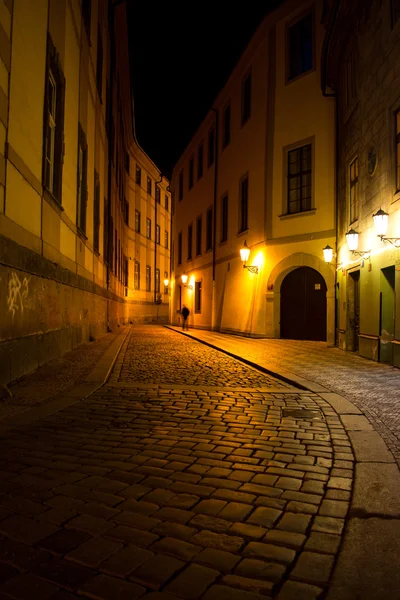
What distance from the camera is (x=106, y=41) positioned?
1944 centimetres

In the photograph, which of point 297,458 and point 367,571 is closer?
point 367,571

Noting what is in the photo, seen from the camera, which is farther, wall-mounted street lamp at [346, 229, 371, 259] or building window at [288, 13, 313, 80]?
building window at [288, 13, 313, 80]

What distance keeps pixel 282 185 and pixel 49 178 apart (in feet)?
35.1

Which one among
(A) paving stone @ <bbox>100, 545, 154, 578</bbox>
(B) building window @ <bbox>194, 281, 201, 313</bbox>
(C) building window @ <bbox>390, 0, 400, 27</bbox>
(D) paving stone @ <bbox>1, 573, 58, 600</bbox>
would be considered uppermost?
(C) building window @ <bbox>390, 0, 400, 27</bbox>

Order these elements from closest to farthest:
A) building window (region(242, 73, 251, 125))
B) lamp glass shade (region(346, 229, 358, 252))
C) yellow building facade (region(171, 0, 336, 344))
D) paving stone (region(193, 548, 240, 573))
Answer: paving stone (region(193, 548, 240, 573)), lamp glass shade (region(346, 229, 358, 252)), yellow building facade (region(171, 0, 336, 344)), building window (region(242, 73, 251, 125))

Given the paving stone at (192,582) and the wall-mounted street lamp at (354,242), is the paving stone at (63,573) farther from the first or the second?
the wall-mounted street lamp at (354,242)

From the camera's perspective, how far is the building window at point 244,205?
810 inches

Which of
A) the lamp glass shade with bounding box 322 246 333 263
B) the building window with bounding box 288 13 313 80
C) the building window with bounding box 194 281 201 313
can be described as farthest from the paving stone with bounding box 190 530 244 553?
the building window with bounding box 194 281 201 313

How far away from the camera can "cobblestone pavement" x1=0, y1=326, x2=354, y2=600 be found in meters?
2.14

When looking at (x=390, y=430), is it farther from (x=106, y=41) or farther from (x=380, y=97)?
(x=106, y=41)

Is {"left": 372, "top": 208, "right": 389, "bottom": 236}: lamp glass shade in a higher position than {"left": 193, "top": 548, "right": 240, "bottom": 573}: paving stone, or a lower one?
higher

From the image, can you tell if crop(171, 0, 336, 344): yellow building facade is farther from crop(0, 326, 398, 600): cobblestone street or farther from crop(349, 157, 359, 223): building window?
crop(0, 326, 398, 600): cobblestone street

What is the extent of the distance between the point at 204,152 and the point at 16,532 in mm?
27050

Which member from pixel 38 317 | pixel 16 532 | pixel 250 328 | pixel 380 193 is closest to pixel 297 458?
pixel 16 532
